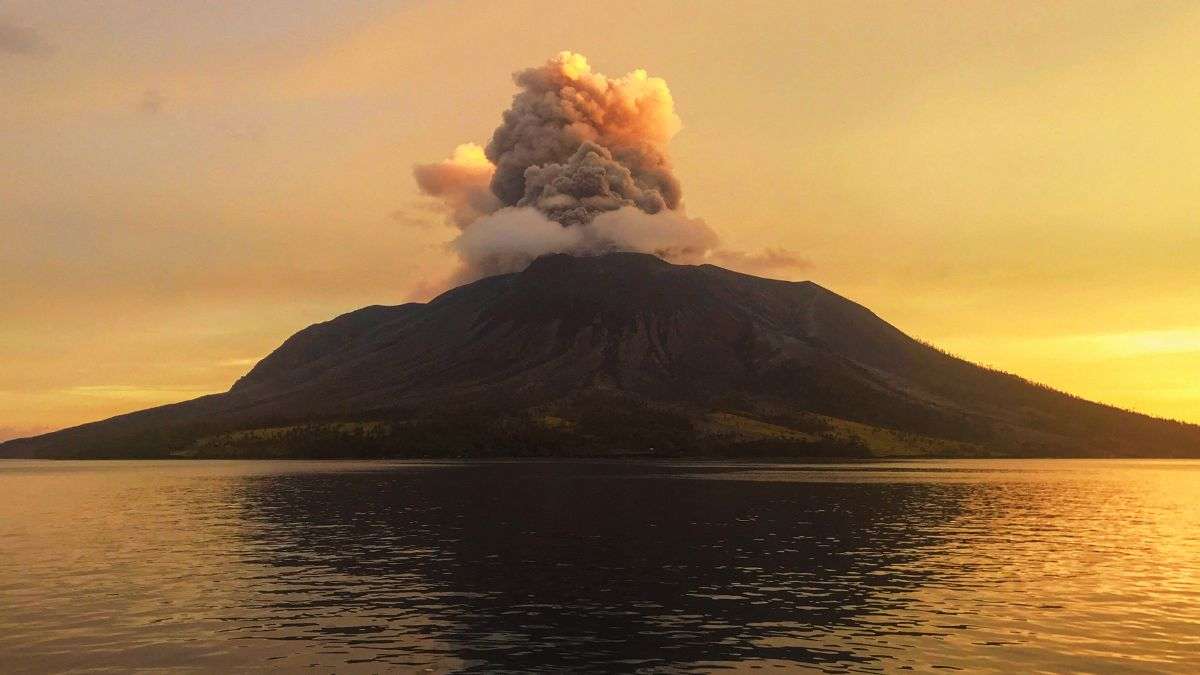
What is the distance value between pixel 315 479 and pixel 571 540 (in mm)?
111728

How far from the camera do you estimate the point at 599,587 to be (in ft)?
179

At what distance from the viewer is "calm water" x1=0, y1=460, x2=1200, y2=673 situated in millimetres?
39094

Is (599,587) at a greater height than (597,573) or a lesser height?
lesser

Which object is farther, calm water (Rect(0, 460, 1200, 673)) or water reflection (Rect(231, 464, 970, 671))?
water reflection (Rect(231, 464, 970, 671))

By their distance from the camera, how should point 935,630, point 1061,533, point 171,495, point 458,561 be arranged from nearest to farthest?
1. point 935,630
2. point 458,561
3. point 1061,533
4. point 171,495

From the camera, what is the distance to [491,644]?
4056cm

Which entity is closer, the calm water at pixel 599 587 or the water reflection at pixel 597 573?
the calm water at pixel 599 587

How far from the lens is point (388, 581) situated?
187 ft

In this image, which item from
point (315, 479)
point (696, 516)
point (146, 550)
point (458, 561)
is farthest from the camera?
point (315, 479)

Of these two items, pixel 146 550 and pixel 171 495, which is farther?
pixel 171 495

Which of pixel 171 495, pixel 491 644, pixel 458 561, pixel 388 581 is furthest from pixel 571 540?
pixel 171 495

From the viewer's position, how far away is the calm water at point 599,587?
3909cm

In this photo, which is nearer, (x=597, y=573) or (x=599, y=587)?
(x=599, y=587)

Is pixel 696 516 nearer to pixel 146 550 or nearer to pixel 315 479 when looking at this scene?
pixel 146 550
